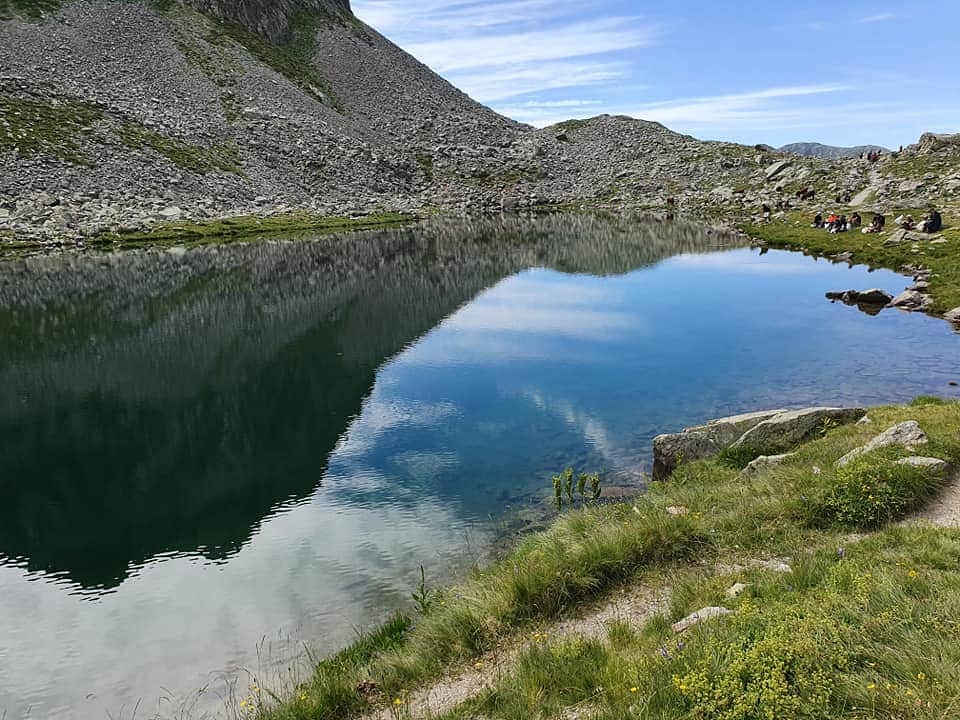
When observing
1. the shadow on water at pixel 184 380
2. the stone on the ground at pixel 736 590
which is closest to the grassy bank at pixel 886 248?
the shadow on water at pixel 184 380

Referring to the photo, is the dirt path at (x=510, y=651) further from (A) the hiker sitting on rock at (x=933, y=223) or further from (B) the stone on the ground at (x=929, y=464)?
(A) the hiker sitting on rock at (x=933, y=223)

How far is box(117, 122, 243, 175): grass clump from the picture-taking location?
113 meters

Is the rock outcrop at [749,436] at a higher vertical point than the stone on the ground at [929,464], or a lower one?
lower

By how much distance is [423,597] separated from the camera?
13.5 metres

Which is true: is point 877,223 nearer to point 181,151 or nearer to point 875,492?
point 875,492

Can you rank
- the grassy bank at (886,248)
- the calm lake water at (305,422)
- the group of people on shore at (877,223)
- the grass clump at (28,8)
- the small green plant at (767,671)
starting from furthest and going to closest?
Result: the grass clump at (28,8), the group of people on shore at (877,223), the grassy bank at (886,248), the calm lake water at (305,422), the small green plant at (767,671)

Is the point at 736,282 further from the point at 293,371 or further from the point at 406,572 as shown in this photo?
the point at 406,572

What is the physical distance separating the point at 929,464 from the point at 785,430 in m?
5.16

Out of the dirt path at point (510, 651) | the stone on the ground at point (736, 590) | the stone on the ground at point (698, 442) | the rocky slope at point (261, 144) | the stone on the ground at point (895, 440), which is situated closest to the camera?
the dirt path at point (510, 651)

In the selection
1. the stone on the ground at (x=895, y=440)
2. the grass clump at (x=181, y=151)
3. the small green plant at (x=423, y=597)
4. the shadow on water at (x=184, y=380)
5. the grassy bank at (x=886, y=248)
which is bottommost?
the shadow on water at (x=184, y=380)

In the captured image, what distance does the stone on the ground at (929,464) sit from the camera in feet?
44.3

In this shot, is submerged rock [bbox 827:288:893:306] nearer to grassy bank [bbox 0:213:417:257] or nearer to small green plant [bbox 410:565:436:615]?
small green plant [bbox 410:565:436:615]

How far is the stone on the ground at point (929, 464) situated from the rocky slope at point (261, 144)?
8662 centimetres

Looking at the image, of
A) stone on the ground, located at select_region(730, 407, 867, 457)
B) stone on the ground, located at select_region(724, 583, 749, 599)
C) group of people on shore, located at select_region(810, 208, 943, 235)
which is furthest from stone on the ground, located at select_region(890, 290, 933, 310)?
stone on the ground, located at select_region(724, 583, 749, 599)
